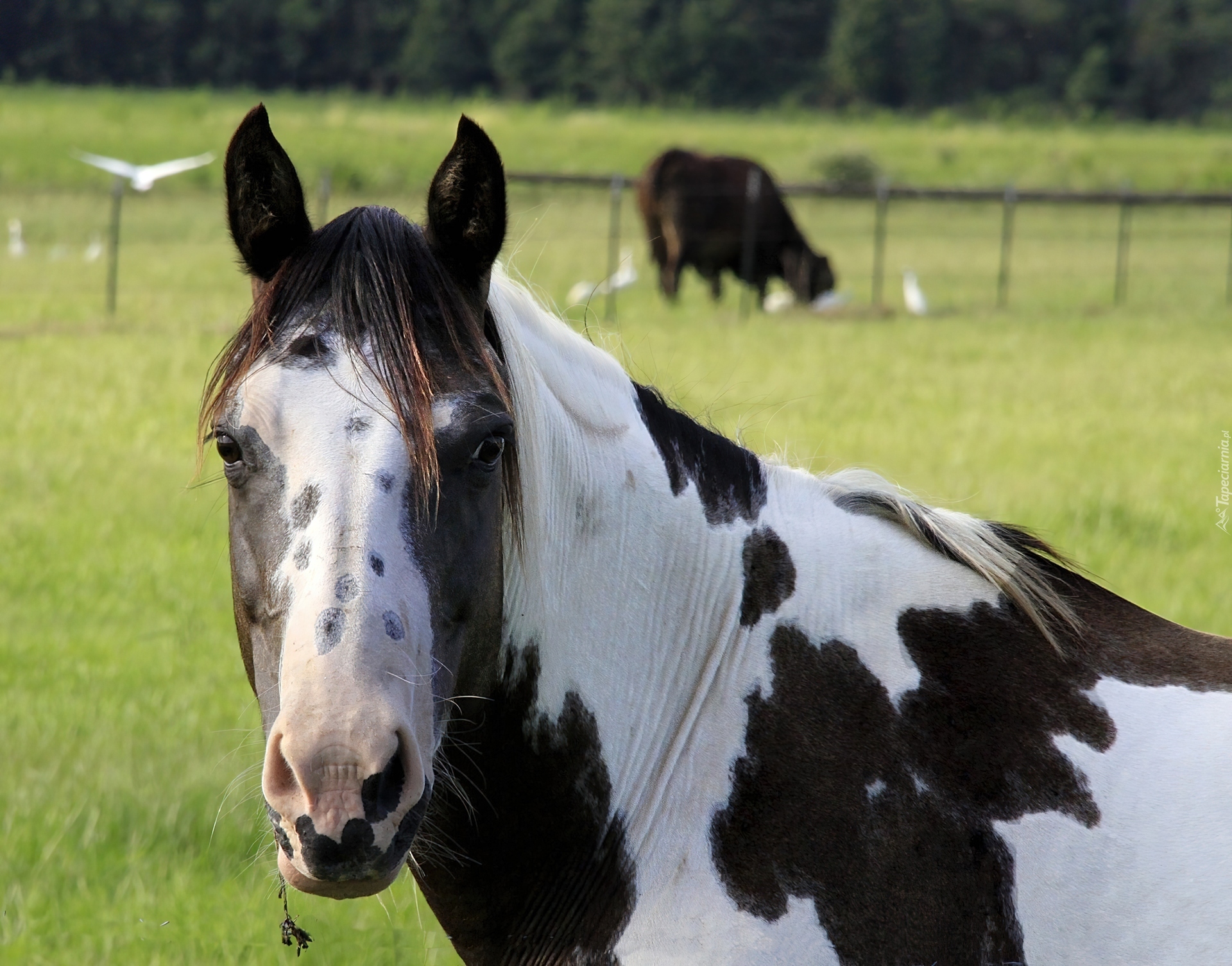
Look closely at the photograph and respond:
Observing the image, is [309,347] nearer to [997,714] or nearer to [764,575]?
A: [764,575]

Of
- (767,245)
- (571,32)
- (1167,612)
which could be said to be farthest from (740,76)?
(1167,612)

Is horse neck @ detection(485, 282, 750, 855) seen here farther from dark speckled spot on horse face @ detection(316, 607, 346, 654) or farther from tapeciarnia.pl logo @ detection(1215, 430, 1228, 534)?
tapeciarnia.pl logo @ detection(1215, 430, 1228, 534)

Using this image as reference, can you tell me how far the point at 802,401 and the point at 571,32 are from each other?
54.9 m

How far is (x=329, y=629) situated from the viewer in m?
1.52

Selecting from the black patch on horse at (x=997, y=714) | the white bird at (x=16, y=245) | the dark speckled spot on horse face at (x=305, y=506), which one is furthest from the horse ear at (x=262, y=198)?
the white bird at (x=16, y=245)

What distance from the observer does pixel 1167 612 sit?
195 inches

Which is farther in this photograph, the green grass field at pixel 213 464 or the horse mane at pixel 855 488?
the green grass field at pixel 213 464

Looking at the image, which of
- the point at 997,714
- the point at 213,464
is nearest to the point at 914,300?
the point at 213,464

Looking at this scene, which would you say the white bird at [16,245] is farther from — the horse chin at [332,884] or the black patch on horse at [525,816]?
the horse chin at [332,884]

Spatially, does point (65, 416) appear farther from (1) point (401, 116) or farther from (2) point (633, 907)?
(1) point (401, 116)

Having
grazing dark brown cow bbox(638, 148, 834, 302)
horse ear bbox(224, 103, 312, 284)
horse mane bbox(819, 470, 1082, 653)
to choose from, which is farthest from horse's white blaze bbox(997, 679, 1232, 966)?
grazing dark brown cow bbox(638, 148, 834, 302)

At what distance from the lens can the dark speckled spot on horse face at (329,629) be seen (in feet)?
4.96

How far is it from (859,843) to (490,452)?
78 centimetres

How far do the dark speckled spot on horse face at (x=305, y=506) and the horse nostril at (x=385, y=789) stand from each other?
1.03 feet
